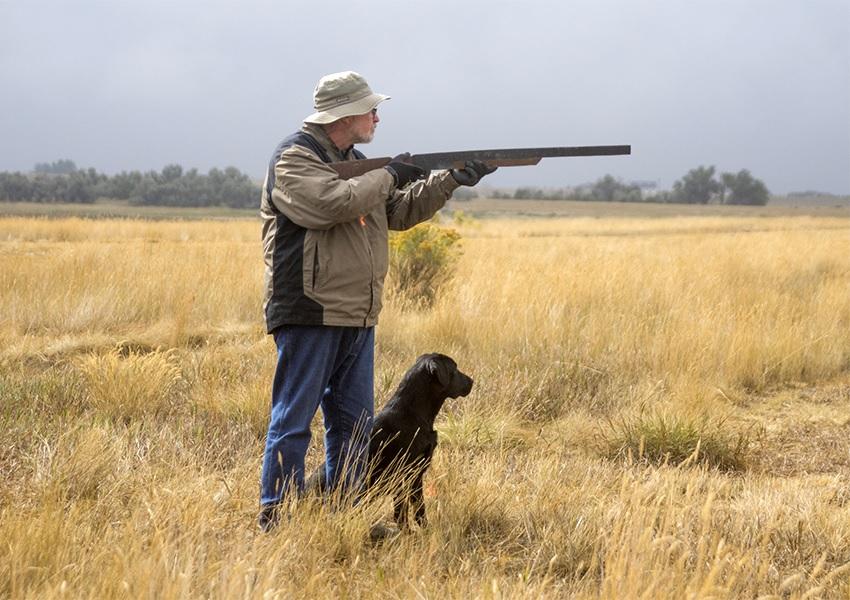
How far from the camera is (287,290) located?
360 centimetres

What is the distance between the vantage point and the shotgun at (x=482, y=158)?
3787mm

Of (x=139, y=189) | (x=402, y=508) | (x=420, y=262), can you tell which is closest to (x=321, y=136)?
(x=402, y=508)

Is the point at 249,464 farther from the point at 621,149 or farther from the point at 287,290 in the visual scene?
the point at 621,149

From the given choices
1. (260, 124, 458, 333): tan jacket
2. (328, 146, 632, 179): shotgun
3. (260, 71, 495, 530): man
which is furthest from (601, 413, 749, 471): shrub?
(260, 124, 458, 333): tan jacket

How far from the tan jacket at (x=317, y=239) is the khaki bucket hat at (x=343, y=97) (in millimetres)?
148

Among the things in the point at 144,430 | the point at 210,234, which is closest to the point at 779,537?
the point at 144,430

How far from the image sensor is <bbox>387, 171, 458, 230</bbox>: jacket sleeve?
13.3ft

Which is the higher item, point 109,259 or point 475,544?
point 109,259

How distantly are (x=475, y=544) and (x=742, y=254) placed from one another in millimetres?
13487

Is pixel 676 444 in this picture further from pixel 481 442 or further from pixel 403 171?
pixel 403 171

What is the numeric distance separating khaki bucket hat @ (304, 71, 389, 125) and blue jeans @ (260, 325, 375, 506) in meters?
0.94

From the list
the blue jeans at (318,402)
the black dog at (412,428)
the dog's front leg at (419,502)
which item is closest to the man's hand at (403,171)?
the blue jeans at (318,402)

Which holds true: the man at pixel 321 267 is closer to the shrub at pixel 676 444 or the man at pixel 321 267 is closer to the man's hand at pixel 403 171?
the man's hand at pixel 403 171

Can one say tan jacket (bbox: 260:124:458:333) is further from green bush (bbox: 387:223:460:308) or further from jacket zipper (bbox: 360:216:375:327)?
green bush (bbox: 387:223:460:308)
